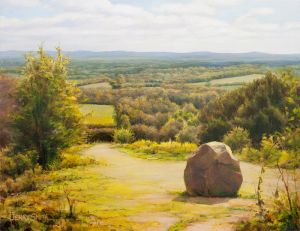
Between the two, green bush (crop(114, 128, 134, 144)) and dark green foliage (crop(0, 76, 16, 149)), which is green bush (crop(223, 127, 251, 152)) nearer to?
dark green foliage (crop(0, 76, 16, 149))

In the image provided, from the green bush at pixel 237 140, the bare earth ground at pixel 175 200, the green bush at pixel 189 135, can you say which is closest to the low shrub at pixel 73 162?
the bare earth ground at pixel 175 200

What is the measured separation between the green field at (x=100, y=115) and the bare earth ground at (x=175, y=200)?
3365 centimetres

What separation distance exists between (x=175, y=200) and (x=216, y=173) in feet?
5.16

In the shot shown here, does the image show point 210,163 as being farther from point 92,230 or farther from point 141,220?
point 92,230

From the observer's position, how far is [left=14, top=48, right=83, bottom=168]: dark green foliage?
2508 cm

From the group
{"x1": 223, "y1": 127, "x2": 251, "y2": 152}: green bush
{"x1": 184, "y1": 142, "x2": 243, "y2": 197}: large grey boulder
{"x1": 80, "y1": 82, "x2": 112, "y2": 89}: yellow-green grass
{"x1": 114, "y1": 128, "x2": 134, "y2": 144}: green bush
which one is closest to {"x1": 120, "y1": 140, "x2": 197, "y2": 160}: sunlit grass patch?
{"x1": 223, "y1": 127, "x2": 251, "y2": 152}: green bush

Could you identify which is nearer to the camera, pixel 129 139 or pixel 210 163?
pixel 210 163

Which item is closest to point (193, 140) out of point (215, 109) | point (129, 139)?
point (215, 109)

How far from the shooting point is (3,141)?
31.6 metres

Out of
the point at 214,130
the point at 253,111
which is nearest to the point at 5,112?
the point at 214,130

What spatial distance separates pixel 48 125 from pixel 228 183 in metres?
12.6

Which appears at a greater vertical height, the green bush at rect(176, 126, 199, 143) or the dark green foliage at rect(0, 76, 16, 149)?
the dark green foliage at rect(0, 76, 16, 149)

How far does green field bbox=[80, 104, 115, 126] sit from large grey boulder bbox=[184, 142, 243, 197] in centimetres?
4037

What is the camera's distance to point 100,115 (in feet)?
237
